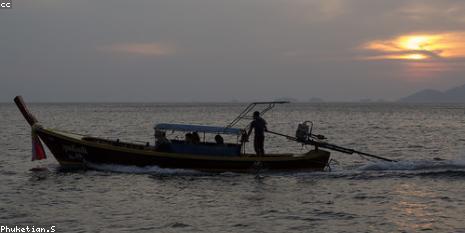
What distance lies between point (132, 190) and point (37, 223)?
5.52 m

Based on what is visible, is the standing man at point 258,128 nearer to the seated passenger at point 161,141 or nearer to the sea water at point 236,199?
the sea water at point 236,199

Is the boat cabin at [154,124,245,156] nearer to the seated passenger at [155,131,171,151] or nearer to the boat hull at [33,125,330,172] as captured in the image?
the seated passenger at [155,131,171,151]

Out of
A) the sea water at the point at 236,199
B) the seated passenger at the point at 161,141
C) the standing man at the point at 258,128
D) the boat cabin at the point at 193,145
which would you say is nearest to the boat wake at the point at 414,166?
the sea water at the point at 236,199

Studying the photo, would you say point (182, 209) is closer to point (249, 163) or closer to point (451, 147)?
point (249, 163)

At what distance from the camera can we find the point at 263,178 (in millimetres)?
23672

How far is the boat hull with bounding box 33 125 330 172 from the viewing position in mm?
24047

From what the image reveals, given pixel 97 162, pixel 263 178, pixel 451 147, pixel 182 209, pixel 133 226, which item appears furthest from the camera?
pixel 451 147

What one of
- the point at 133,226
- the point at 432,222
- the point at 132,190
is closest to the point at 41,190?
→ the point at 132,190

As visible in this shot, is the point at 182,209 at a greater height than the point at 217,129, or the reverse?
the point at 217,129

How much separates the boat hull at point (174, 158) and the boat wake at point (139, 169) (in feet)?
0.48

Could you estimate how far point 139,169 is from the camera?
80.8ft

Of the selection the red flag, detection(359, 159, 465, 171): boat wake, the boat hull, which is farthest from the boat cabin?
detection(359, 159, 465, 171): boat wake

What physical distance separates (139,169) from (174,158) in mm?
1838
